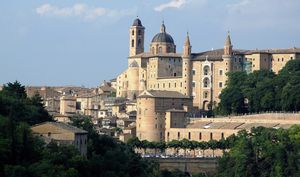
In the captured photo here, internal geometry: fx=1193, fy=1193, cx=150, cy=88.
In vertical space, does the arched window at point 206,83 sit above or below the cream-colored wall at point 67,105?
above

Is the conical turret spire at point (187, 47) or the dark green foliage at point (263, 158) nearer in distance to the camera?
the dark green foliage at point (263, 158)

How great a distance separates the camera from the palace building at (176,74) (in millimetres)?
91000

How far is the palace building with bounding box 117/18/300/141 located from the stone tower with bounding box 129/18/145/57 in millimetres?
1338

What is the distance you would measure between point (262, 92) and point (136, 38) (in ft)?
109

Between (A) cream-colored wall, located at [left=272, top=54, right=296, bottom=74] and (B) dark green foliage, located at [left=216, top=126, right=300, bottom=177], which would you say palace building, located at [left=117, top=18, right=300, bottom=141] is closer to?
(A) cream-colored wall, located at [left=272, top=54, right=296, bottom=74]

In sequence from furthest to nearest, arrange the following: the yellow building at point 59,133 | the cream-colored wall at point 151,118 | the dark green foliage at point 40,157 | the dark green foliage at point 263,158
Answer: the cream-colored wall at point 151,118 < the dark green foliage at point 263,158 < the yellow building at point 59,133 < the dark green foliage at point 40,157

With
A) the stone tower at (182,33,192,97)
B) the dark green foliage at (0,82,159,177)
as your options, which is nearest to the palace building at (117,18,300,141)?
the stone tower at (182,33,192,97)

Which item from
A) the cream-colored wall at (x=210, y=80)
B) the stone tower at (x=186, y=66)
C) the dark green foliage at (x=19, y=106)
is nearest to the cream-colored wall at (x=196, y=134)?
the cream-colored wall at (x=210, y=80)

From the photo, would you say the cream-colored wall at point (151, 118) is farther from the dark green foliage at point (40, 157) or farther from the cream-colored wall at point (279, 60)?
the dark green foliage at point (40, 157)

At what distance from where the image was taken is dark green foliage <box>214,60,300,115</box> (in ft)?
300

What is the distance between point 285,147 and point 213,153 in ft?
42.1

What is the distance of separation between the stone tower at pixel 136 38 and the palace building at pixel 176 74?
1.34 m

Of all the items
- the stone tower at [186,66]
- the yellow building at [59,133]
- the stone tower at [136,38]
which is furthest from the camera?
the stone tower at [136,38]

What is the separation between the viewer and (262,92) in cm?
9381
